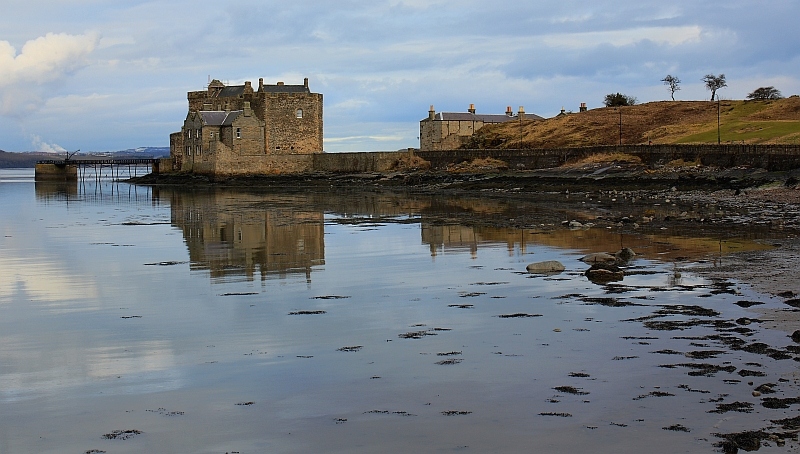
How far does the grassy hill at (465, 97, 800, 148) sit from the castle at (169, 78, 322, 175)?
47.7ft

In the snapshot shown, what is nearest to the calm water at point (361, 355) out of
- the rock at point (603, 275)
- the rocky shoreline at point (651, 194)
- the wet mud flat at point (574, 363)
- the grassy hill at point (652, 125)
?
the wet mud flat at point (574, 363)

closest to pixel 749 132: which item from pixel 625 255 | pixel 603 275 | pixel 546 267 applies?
pixel 625 255

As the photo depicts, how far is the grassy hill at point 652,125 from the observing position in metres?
62.9

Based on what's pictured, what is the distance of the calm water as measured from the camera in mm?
7906

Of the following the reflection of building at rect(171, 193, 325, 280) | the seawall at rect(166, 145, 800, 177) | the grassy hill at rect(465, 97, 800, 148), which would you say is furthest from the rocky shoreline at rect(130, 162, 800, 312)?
the grassy hill at rect(465, 97, 800, 148)

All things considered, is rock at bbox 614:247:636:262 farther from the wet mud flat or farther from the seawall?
the seawall

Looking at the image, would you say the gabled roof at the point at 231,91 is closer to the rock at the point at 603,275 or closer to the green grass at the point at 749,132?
the green grass at the point at 749,132

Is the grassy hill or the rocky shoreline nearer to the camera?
the rocky shoreline

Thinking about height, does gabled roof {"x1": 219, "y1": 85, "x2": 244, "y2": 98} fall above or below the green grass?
above

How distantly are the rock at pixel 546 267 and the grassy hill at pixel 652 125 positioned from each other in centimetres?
4349

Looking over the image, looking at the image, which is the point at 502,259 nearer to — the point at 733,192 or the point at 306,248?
the point at 306,248

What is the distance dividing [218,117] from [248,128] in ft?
9.02

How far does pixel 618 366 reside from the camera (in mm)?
9883

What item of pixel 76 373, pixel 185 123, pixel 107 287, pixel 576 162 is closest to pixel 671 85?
pixel 576 162
